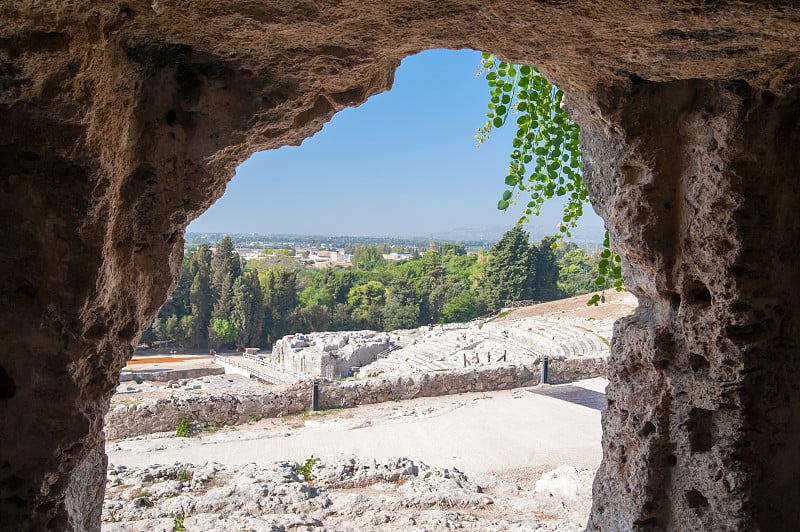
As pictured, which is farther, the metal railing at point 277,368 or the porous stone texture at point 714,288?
the metal railing at point 277,368

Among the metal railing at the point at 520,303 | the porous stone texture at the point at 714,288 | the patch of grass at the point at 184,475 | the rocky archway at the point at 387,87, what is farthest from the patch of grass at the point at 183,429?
the metal railing at the point at 520,303

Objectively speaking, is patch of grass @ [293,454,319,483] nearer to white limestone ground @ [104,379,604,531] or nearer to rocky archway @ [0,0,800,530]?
white limestone ground @ [104,379,604,531]

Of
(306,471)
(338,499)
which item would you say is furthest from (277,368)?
(338,499)

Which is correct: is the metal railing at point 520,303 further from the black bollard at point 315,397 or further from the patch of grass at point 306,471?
the patch of grass at point 306,471

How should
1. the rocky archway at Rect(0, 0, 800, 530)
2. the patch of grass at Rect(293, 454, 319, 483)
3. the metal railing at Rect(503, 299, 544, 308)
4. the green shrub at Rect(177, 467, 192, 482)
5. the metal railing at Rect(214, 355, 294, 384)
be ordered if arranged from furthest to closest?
the metal railing at Rect(503, 299, 544, 308) → the metal railing at Rect(214, 355, 294, 384) → the patch of grass at Rect(293, 454, 319, 483) → the green shrub at Rect(177, 467, 192, 482) → the rocky archway at Rect(0, 0, 800, 530)

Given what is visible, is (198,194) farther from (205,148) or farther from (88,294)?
(88,294)

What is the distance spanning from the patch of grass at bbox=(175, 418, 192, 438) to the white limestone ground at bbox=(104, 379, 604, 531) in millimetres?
227

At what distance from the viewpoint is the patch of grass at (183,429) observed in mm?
9734

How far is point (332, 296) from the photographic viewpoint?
50.9 metres

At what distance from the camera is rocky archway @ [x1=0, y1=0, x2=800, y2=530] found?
1552 mm

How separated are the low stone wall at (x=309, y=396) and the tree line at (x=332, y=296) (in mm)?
22064

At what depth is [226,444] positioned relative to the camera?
341 inches

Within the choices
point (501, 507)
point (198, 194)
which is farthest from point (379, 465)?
point (198, 194)

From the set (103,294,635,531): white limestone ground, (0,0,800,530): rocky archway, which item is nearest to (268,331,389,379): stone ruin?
(103,294,635,531): white limestone ground
